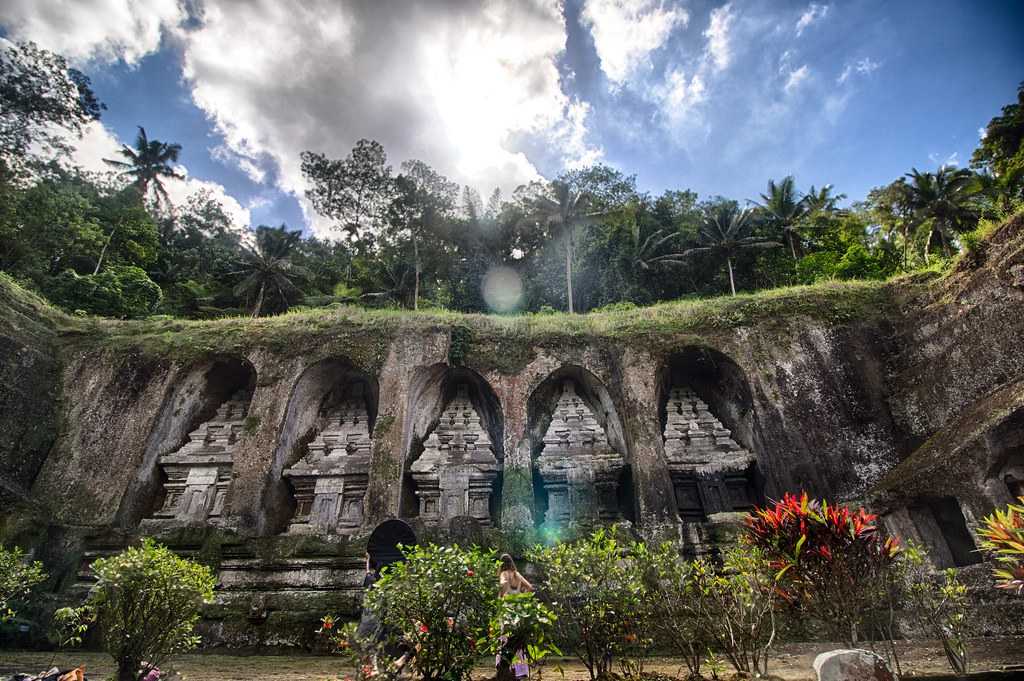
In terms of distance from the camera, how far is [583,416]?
14.0m

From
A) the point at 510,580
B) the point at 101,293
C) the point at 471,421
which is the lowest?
the point at 510,580

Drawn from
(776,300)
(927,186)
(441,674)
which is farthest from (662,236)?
(441,674)

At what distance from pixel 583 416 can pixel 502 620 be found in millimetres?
9879

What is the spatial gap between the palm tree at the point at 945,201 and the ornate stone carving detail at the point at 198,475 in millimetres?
29438

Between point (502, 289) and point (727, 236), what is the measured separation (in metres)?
12.6

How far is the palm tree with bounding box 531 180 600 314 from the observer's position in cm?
2773

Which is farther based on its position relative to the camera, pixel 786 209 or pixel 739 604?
pixel 786 209

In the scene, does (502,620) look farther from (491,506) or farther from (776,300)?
(776,300)

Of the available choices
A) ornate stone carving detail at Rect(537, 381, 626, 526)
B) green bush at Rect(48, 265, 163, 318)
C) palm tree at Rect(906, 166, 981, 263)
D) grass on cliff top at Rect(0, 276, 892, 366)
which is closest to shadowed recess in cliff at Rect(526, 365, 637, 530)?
ornate stone carving detail at Rect(537, 381, 626, 526)

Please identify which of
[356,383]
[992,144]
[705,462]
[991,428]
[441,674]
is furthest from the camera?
[992,144]

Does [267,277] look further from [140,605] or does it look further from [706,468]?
[140,605]

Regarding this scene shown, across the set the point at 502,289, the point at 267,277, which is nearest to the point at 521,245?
the point at 502,289

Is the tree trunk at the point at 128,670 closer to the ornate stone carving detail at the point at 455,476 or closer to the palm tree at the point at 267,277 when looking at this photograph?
the ornate stone carving detail at the point at 455,476

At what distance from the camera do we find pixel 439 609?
427cm
